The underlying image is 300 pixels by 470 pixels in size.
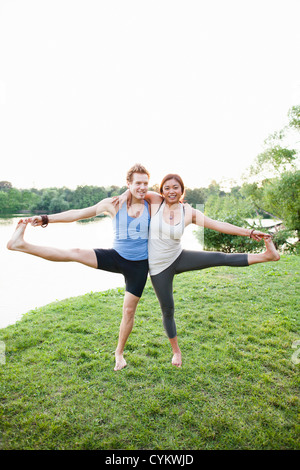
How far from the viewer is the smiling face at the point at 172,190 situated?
10.00 ft

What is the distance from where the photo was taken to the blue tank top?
3066 millimetres

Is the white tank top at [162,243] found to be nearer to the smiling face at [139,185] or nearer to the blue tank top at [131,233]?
the blue tank top at [131,233]

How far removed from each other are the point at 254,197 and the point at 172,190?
19927mm

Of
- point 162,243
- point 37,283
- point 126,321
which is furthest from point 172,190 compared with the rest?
point 37,283

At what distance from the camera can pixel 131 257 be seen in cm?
310

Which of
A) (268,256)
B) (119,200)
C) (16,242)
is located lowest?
(268,256)

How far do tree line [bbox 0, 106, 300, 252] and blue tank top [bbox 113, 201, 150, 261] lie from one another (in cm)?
1066

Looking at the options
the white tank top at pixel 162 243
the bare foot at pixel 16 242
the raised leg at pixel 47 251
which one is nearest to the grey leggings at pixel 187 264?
the white tank top at pixel 162 243

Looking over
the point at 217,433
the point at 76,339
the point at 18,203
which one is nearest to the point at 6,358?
the point at 76,339

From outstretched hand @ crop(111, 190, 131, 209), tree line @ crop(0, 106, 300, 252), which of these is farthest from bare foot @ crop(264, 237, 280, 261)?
tree line @ crop(0, 106, 300, 252)

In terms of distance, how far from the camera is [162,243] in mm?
3062

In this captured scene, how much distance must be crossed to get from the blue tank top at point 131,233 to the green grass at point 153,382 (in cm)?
152

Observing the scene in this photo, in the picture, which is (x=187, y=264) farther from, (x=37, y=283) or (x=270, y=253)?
(x=37, y=283)

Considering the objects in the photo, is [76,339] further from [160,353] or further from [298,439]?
[298,439]
